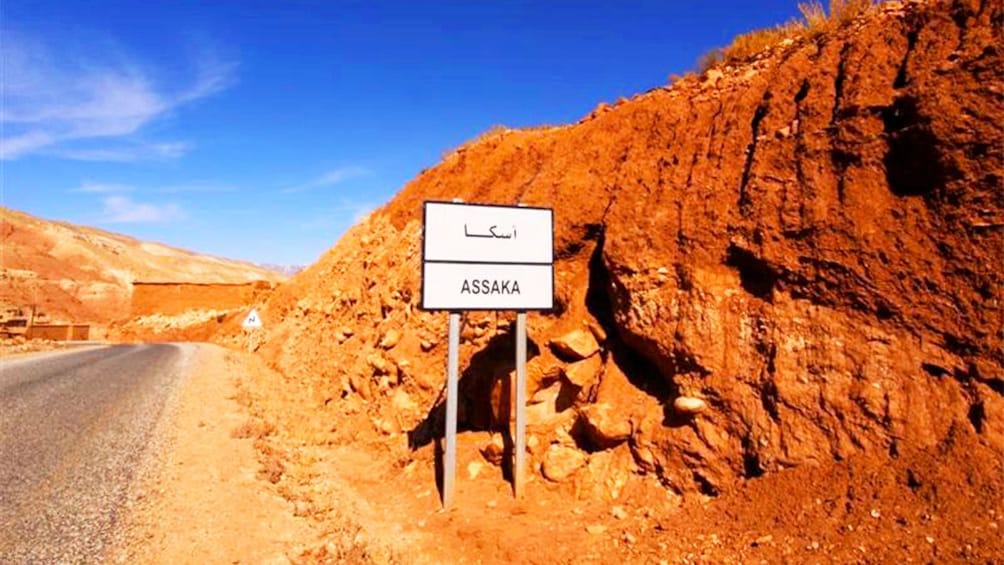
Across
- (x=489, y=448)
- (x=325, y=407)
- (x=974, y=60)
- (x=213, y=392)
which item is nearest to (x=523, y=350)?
(x=489, y=448)

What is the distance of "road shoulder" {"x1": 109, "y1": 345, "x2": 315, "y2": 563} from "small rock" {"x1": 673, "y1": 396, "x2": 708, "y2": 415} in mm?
3712

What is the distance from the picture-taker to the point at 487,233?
681cm

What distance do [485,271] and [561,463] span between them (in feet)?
7.66

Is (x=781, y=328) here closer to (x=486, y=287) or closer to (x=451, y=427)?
(x=486, y=287)

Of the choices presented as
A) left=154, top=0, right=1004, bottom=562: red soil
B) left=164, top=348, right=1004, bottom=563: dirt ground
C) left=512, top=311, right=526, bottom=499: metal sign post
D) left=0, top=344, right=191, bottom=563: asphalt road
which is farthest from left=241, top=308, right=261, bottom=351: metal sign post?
left=512, top=311, right=526, bottom=499: metal sign post

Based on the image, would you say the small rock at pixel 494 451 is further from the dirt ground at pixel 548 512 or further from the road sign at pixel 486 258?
the road sign at pixel 486 258

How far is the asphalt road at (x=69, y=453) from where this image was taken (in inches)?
185

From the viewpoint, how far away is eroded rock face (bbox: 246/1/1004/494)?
15.0ft

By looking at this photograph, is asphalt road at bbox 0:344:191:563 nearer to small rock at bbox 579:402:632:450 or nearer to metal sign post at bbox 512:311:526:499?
metal sign post at bbox 512:311:526:499

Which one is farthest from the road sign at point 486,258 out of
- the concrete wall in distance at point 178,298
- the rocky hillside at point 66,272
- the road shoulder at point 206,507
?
the rocky hillside at point 66,272

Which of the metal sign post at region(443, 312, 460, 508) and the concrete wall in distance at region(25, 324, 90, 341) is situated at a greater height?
the concrete wall in distance at region(25, 324, 90, 341)

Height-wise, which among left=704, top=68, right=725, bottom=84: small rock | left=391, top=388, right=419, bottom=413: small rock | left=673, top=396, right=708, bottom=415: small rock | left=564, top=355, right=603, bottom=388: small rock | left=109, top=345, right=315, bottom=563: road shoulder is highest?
left=704, top=68, right=725, bottom=84: small rock

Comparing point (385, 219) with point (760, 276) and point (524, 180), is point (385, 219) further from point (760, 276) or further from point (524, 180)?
point (760, 276)

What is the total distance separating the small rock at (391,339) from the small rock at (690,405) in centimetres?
661
